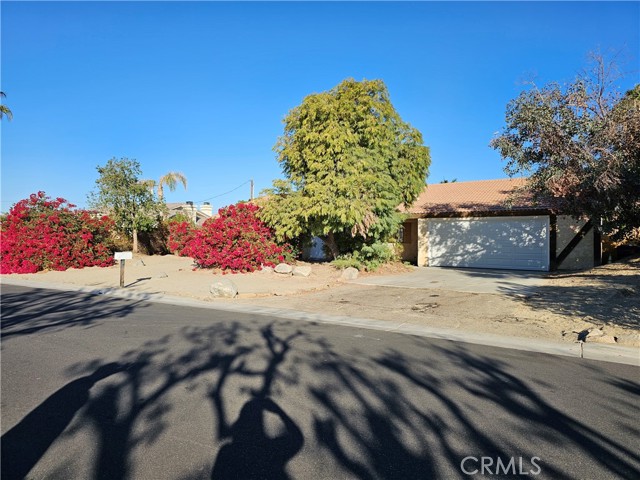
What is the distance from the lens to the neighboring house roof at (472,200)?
19.7 metres

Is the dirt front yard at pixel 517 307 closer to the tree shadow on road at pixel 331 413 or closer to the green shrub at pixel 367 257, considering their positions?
the tree shadow on road at pixel 331 413

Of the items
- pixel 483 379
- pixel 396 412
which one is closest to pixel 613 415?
pixel 483 379

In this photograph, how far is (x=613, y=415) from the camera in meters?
4.02

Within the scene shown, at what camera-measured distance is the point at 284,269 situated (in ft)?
56.0

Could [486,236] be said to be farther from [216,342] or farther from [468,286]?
[216,342]

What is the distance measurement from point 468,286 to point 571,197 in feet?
13.5

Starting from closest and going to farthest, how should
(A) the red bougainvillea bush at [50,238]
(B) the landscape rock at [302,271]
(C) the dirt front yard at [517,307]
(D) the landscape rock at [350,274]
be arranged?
(C) the dirt front yard at [517,307], (D) the landscape rock at [350,274], (B) the landscape rock at [302,271], (A) the red bougainvillea bush at [50,238]

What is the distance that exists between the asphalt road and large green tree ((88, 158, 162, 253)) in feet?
63.5

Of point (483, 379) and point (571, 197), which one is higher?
point (571, 197)

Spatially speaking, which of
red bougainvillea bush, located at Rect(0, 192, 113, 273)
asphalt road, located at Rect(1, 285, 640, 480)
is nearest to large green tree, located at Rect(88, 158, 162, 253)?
red bougainvillea bush, located at Rect(0, 192, 113, 273)

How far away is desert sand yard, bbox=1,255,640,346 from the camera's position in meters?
7.95

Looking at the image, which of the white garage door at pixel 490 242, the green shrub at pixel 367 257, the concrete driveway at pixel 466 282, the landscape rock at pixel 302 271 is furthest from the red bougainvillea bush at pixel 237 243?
the white garage door at pixel 490 242

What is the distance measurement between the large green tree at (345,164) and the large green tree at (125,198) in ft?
37.3

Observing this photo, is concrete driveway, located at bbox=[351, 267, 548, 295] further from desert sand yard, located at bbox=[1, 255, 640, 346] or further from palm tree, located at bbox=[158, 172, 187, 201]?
palm tree, located at bbox=[158, 172, 187, 201]
